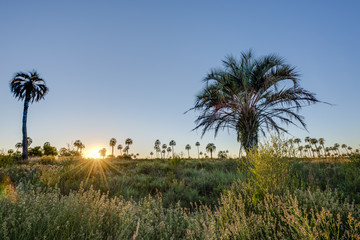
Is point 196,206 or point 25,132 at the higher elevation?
point 25,132

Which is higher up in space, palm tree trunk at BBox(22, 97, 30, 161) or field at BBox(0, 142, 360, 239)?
palm tree trunk at BBox(22, 97, 30, 161)

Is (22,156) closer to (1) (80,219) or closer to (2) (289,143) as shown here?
(1) (80,219)

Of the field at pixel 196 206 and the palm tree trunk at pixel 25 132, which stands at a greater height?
the palm tree trunk at pixel 25 132

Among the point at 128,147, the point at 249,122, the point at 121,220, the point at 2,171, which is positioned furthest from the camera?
the point at 128,147

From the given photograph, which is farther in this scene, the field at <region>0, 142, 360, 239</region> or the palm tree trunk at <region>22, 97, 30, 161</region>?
the palm tree trunk at <region>22, 97, 30, 161</region>

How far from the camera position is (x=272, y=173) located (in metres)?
4.03

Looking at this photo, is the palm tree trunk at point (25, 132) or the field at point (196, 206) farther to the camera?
the palm tree trunk at point (25, 132)

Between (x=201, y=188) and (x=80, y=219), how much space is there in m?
4.82

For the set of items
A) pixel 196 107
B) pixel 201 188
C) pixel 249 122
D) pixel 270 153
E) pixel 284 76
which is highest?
pixel 284 76

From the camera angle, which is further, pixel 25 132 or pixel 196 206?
pixel 25 132

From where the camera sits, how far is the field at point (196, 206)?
222 centimetres

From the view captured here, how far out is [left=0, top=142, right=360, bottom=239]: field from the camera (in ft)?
7.27

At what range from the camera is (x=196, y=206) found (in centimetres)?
358

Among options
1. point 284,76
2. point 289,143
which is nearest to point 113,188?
point 289,143
